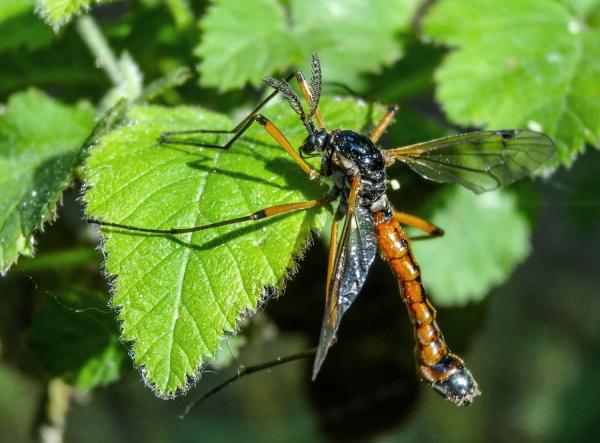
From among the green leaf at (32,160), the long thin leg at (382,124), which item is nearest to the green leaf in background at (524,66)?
the long thin leg at (382,124)

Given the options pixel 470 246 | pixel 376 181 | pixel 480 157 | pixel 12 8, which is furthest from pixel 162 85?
Answer: pixel 470 246

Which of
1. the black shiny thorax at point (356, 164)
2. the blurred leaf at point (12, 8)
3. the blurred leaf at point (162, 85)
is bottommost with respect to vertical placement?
the black shiny thorax at point (356, 164)

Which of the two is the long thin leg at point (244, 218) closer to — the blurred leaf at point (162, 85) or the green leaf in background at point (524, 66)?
the blurred leaf at point (162, 85)

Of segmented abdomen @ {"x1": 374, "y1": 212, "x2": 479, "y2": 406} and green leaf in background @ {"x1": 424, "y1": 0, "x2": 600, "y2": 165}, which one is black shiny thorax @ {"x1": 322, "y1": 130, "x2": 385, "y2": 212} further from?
green leaf in background @ {"x1": 424, "y1": 0, "x2": 600, "y2": 165}

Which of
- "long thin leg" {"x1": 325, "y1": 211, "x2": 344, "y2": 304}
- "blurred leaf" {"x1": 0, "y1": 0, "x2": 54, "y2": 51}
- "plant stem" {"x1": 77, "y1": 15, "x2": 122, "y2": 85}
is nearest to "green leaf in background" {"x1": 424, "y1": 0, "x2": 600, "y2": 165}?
"long thin leg" {"x1": 325, "y1": 211, "x2": 344, "y2": 304}

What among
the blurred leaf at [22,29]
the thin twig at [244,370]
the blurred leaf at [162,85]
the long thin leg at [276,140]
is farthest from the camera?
the blurred leaf at [22,29]

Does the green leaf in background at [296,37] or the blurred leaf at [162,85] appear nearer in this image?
the blurred leaf at [162,85]

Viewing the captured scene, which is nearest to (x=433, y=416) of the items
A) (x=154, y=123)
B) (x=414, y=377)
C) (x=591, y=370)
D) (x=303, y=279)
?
(x=591, y=370)
